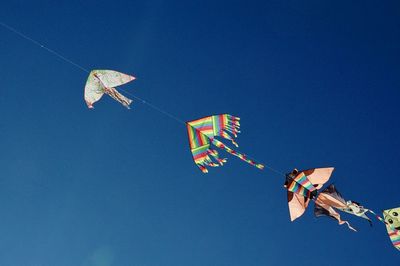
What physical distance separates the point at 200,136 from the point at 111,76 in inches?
101

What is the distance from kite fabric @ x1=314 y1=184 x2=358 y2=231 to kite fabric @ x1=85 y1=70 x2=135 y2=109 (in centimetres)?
499

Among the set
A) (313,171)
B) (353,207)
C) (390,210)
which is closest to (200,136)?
(313,171)

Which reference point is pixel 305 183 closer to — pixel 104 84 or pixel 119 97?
pixel 119 97

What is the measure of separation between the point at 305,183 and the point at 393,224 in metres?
2.03

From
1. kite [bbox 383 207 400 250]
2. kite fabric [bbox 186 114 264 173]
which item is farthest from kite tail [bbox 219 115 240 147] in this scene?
kite [bbox 383 207 400 250]

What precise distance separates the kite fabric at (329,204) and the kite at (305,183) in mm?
184

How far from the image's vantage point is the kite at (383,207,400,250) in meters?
8.16

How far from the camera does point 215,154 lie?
342 inches

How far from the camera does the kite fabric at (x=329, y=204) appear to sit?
854 cm

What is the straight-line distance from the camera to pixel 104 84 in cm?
913

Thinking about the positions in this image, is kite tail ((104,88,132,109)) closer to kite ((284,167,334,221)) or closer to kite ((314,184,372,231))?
kite ((284,167,334,221))

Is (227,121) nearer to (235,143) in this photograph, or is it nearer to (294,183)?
(235,143)

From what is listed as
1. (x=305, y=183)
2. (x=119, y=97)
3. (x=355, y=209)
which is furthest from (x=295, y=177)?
(x=119, y=97)

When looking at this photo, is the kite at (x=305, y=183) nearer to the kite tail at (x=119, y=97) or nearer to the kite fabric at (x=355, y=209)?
the kite fabric at (x=355, y=209)
